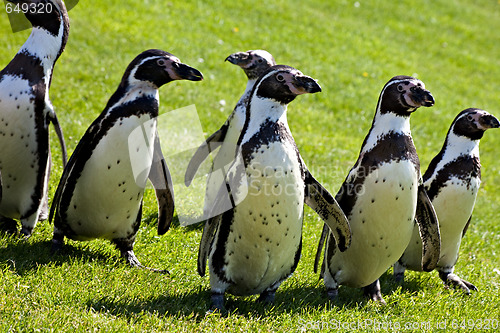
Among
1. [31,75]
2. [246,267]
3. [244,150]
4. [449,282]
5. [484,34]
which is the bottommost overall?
[449,282]

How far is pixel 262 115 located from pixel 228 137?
76.3 inches

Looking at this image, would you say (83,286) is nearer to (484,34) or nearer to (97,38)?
(97,38)

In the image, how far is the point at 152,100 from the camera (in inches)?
205

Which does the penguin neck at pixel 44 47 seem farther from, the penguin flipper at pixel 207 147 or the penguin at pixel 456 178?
the penguin at pixel 456 178

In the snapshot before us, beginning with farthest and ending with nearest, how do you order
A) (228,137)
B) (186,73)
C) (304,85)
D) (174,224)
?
(174,224) → (228,137) → (186,73) → (304,85)

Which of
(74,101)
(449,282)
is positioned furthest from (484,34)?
(449,282)

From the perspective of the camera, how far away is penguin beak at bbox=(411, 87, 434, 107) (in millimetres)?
5102

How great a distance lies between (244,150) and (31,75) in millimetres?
2097

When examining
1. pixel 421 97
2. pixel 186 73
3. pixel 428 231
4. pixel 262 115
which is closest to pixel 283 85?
pixel 262 115

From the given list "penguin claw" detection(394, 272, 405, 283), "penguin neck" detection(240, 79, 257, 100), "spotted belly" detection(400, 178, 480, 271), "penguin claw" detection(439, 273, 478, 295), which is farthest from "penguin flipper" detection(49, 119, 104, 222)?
"penguin claw" detection(439, 273, 478, 295)

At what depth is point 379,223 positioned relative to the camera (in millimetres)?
5289

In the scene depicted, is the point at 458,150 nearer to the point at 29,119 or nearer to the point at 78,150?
the point at 78,150

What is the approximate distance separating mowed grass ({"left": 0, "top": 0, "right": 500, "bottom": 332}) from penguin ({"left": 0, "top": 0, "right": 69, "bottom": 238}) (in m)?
0.40

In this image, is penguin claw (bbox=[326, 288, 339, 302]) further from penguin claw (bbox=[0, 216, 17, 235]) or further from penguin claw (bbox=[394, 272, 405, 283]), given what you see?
penguin claw (bbox=[0, 216, 17, 235])
